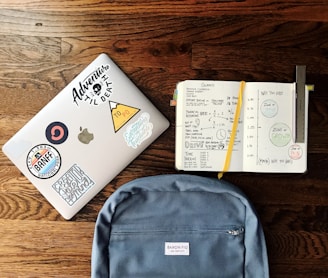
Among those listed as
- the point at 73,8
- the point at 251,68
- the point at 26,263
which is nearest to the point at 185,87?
the point at 251,68

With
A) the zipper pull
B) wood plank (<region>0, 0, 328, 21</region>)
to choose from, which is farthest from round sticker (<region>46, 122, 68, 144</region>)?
the zipper pull

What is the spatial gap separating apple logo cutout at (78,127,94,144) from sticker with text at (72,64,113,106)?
51 mm

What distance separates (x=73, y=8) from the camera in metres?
1.00

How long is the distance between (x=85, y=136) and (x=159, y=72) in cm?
18

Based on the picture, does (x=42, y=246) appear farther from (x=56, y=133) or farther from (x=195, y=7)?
(x=195, y=7)

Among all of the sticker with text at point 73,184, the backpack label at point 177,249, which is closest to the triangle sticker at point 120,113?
the sticker with text at point 73,184

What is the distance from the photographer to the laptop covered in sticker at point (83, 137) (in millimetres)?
969

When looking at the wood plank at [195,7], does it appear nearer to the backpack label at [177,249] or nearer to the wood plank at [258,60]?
the wood plank at [258,60]

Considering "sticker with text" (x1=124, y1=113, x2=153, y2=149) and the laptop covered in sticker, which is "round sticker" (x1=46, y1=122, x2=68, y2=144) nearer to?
the laptop covered in sticker

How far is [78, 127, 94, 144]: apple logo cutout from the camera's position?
0.97 m

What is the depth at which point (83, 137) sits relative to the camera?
971 mm

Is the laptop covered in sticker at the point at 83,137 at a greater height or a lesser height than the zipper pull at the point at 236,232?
greater

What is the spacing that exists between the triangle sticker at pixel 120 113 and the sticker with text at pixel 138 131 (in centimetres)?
1

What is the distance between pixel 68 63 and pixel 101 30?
9 centimetres
